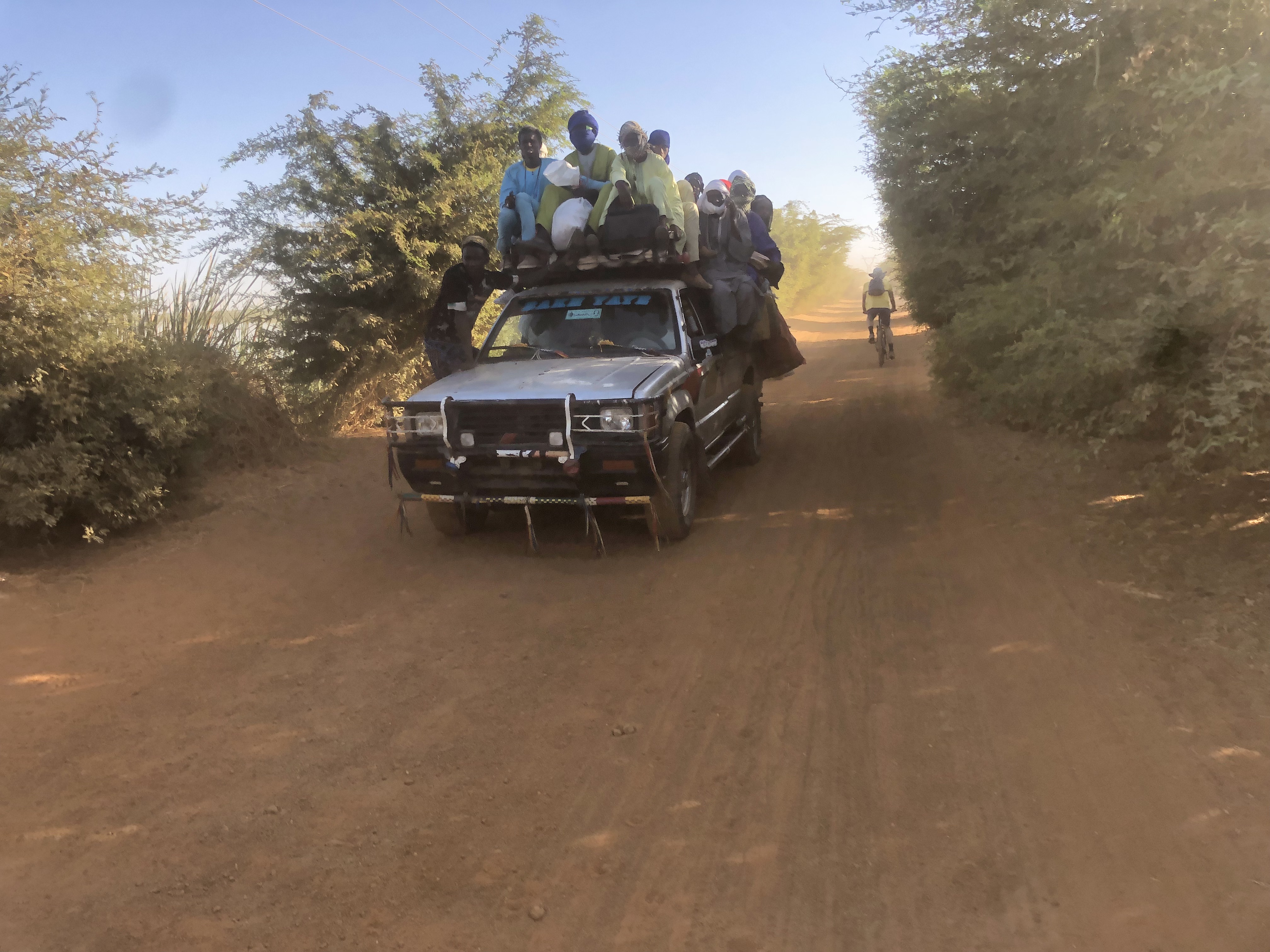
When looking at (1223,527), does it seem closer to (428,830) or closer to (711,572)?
(711,572)

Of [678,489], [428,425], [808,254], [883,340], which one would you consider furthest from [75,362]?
[808,254]

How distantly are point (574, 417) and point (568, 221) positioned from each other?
8.23ft

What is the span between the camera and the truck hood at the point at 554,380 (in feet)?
19.9

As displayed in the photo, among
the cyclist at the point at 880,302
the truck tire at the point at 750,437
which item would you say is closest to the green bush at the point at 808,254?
the cyclist at the point at 880,302

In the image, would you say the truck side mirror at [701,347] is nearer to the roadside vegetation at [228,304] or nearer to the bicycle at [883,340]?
the roadside vegetation at [228,304]

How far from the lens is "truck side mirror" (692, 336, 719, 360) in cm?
738

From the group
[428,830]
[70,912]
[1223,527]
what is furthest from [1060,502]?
[70,912]

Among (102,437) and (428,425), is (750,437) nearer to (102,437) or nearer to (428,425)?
(428,425)

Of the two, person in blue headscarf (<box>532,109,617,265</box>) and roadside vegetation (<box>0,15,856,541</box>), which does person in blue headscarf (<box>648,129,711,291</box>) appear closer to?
person in blue headscarf (<box>532,109,617,265</box>)

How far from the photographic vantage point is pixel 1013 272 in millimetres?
9180

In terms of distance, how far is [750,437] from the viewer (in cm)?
937

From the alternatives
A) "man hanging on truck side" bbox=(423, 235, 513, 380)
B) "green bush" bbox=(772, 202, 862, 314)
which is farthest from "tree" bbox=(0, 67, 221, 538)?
"green bush" bbox=(772, 202, 862, 314)

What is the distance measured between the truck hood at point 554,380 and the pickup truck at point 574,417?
14 mm

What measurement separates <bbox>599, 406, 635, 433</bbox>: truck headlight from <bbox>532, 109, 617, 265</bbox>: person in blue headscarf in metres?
2.51
